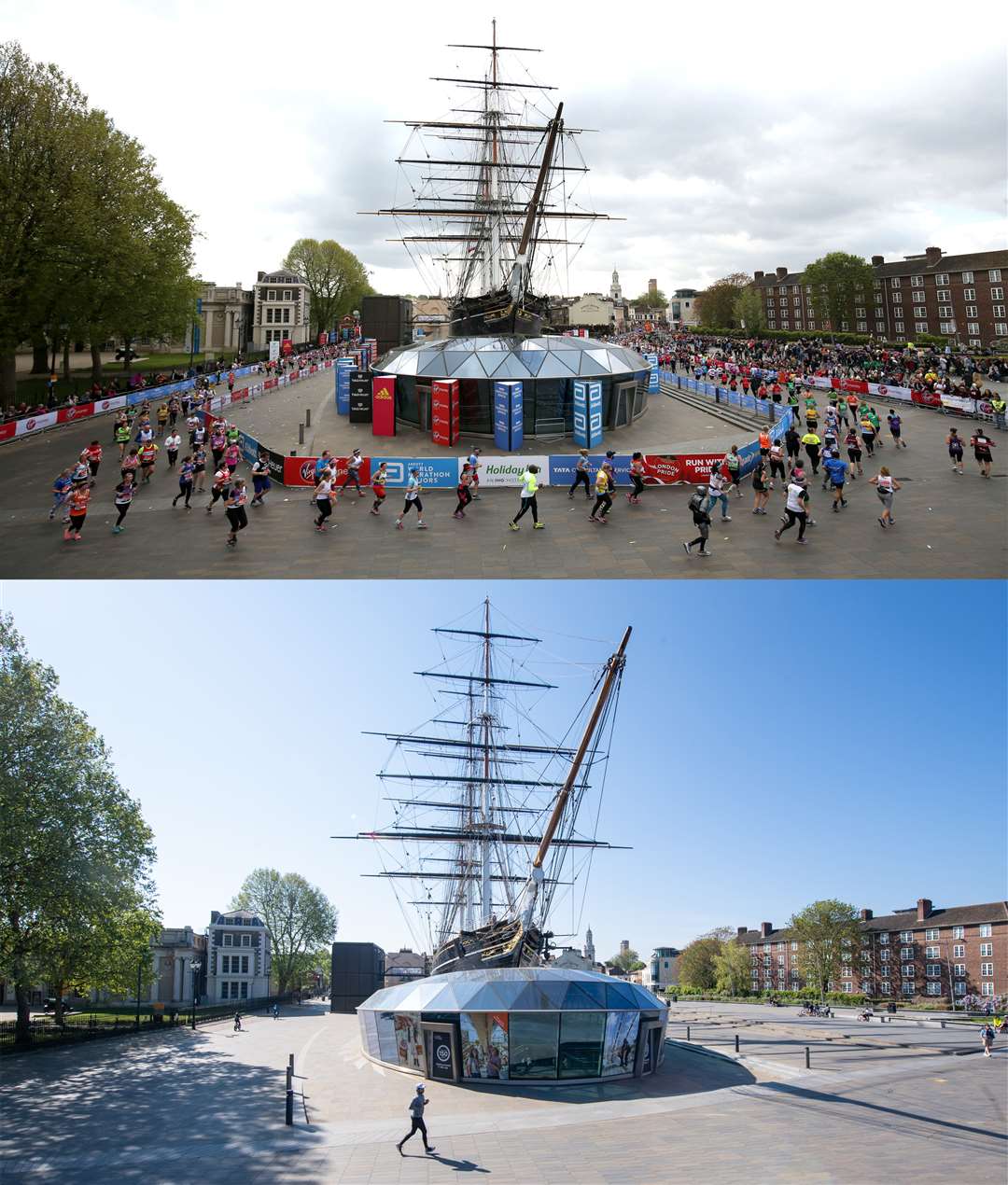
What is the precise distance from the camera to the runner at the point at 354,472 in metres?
27.9

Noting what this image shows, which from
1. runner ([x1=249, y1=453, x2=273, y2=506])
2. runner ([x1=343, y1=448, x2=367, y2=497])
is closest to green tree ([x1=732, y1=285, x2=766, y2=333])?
runner ([x1=343, y1=448, x2=367, y2=497])

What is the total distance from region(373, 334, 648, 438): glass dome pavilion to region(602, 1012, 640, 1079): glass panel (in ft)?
76.7

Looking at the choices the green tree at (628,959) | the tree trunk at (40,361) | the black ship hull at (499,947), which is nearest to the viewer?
the black ship hull at (499,947)

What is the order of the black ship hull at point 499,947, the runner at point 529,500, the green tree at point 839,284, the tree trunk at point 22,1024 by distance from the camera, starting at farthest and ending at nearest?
the green tree at point 839,284
the tree trunk at point 22,1024
the black ship hull at point 499,947
the runner at point 529,500

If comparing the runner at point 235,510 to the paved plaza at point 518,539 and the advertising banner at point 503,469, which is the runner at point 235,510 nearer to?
the paved plaza at point 518,539

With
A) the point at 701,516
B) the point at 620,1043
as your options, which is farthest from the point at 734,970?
the point at 701,516

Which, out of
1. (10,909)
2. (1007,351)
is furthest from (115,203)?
(1007,351)

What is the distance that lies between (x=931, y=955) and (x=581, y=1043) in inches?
2549

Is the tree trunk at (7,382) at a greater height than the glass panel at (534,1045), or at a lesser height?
greater

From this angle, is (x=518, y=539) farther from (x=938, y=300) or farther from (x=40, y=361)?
(x=938, y=300)

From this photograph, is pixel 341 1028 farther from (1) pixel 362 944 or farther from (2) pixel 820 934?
(2) pixel 820 934

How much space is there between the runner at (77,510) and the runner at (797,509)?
59.2 ft

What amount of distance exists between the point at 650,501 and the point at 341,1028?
94.9 feet

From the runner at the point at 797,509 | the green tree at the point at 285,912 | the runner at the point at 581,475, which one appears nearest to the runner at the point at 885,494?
the runner at the point at 797,509
